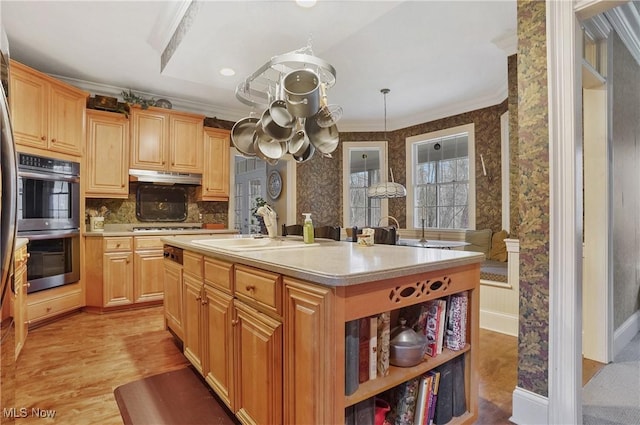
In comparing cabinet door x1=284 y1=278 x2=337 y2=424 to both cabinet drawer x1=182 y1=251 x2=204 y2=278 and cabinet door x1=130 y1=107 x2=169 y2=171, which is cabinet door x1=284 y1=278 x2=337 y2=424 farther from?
cabinet door x1=130 y1=107 x2=169 y2=171

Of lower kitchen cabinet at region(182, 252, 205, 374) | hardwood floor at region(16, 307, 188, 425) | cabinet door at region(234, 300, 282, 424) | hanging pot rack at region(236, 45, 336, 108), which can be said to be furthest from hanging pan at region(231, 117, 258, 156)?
hardwood floor at region(16, 307, 188, 425)

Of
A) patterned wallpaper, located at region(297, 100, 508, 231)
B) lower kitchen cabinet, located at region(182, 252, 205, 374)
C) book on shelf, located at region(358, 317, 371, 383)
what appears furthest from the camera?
patterned wallpaper, located at region(297, 100, 508, 231)

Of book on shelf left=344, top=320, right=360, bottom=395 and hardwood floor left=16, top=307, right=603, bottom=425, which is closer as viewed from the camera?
book on shelf left=344, top=320, right=360, bottom=395

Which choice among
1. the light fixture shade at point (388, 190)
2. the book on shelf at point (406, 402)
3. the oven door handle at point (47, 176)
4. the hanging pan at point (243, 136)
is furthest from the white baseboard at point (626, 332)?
the oven door handle at point (47, 176)

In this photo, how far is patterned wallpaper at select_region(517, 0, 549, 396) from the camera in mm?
1693

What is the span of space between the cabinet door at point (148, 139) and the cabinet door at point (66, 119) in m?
0.52

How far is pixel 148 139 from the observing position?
4000 millimetres

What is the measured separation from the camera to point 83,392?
2.01 m

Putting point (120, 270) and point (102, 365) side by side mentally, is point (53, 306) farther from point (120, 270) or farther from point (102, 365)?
point (102, 365)

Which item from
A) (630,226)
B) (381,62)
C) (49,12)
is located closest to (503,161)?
(630,226)

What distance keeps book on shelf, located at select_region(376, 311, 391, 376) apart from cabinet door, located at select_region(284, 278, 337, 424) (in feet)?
1.00

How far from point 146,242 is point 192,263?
6.37 ft

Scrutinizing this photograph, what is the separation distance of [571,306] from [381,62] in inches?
111

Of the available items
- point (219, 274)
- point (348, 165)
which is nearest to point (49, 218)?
point (219, 274)
